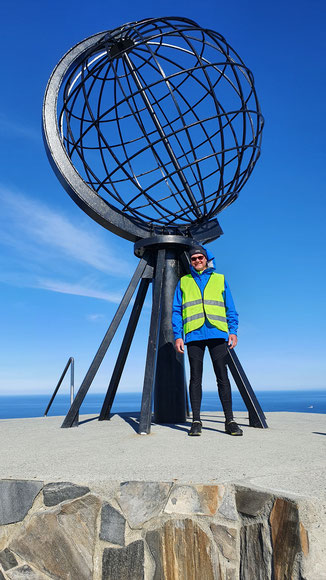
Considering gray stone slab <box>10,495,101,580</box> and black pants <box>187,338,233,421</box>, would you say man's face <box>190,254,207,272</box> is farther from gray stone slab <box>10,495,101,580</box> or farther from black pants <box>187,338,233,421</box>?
gray stone slab <box>10,495,101,580</box>

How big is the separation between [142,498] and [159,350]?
2.92 metres

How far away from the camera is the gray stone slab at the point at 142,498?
7.80ft

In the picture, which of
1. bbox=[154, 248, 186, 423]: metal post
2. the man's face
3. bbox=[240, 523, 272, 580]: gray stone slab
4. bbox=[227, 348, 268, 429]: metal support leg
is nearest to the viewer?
bbox=[240, 523, 272, 580]: gray stone slab

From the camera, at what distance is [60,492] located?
8.05ft

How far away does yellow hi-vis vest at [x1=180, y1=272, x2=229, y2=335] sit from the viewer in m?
4.29

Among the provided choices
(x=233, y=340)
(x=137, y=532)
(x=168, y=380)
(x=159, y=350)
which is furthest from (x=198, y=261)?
(x=137, y=532)

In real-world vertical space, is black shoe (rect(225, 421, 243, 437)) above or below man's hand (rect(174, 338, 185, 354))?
below

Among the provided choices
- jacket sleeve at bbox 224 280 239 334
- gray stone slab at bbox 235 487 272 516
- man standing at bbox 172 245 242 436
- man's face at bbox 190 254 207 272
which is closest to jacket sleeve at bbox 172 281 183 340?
man standing at bbox 172 245 242 436

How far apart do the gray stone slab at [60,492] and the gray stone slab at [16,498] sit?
Result: 61 millimetres

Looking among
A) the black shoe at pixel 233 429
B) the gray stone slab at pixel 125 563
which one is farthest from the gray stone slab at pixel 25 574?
the black shoe at pixel 233 429

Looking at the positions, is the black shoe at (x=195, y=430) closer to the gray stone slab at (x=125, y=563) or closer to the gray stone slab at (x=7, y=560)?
the gray stone slab at (x=125, y=563)

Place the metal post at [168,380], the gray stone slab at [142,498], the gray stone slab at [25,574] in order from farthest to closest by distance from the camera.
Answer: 1. the metal post at [168,380]
2. the gray stone slab at [25,574]
3. the gray stone slab at [142,498]

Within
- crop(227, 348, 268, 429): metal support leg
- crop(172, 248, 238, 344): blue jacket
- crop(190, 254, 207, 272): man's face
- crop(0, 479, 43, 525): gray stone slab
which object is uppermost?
crop(190, 254, 207, 272): man's face

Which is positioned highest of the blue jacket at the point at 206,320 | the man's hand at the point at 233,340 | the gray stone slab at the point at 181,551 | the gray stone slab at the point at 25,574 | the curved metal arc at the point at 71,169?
the curved metal arc at the point at 71,169
